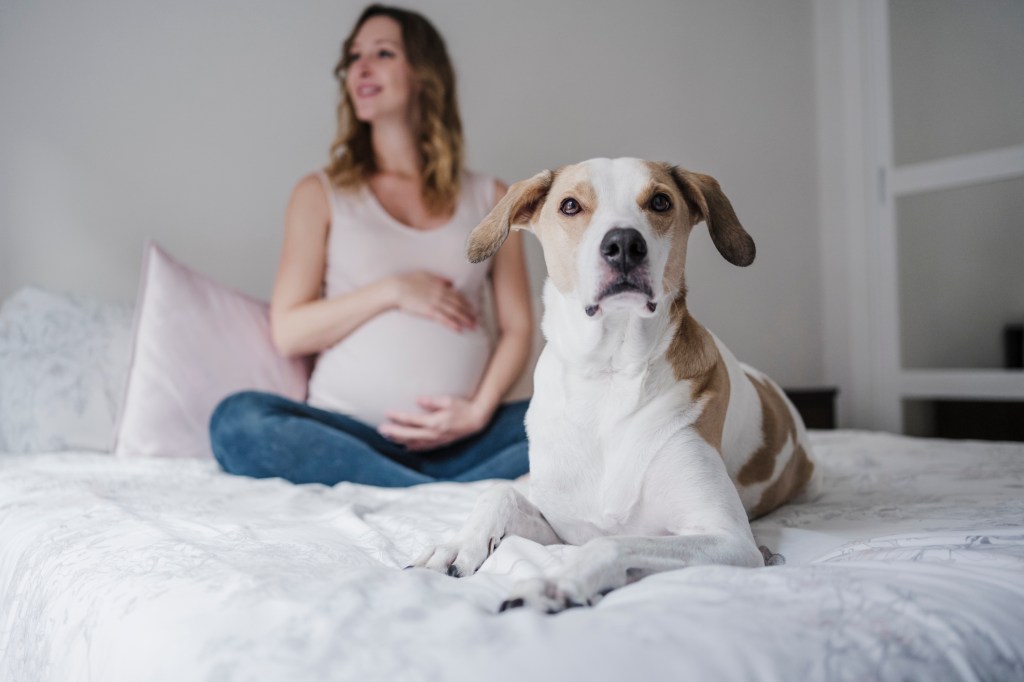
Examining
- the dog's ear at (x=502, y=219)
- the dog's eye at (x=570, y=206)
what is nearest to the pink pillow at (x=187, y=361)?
the dog's ear at (x=502, y=219)

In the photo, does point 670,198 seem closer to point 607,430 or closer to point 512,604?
point 607,430

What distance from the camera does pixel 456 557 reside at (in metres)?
0.92

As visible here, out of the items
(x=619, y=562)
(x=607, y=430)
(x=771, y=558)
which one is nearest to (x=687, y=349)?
(x=607, y=430)

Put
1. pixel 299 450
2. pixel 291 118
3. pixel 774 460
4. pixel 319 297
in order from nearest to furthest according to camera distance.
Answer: pixel 774 460 → pixel 299 450 → pixel 319 297 → pixel 291 118

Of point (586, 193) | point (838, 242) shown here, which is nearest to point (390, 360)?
point (586, 193)

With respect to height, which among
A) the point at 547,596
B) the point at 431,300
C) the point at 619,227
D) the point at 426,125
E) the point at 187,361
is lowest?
the point at 547,596

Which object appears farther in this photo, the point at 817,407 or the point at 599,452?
the point at 817,407

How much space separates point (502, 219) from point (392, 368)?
0.90 meters

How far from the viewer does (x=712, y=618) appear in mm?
624

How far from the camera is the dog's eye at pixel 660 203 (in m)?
1.08

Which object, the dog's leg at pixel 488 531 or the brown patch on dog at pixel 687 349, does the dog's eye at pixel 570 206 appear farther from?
the dog's leg at pixel 488 531

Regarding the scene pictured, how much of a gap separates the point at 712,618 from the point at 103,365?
1.79 meters

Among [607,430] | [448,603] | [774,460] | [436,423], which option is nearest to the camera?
[448,603]

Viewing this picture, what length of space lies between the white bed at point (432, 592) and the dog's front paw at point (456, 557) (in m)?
0.03
